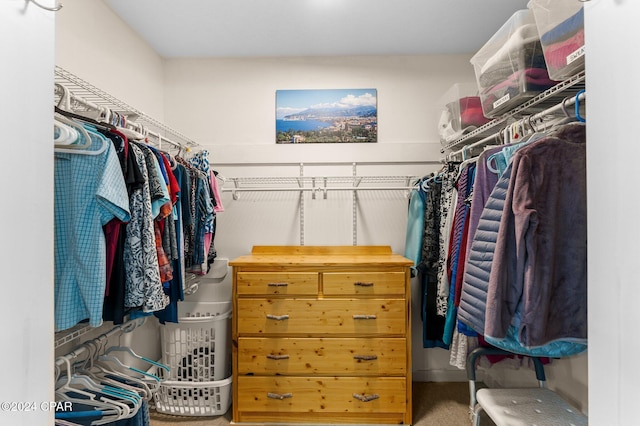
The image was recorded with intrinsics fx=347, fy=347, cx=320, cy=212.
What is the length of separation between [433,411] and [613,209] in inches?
81.0

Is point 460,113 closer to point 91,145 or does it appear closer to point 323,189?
point 323,189

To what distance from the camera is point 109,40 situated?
6.88 ft

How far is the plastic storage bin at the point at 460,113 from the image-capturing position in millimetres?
2152

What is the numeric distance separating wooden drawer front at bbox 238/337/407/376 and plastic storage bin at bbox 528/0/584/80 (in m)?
1.58

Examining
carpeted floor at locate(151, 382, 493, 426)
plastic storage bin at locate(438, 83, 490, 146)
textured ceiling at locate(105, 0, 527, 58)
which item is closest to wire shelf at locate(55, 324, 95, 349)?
carpeted floor at locate(151, 382, 493, 426)

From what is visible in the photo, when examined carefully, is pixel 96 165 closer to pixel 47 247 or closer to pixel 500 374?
pixel 47 247

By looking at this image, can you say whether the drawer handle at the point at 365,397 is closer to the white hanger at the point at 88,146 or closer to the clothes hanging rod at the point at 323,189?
the clothes hanging rod at the point at 323,189

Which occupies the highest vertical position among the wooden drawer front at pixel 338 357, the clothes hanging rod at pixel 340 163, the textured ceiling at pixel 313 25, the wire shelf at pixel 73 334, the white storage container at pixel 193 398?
the textured ceiling at pixel 313 25

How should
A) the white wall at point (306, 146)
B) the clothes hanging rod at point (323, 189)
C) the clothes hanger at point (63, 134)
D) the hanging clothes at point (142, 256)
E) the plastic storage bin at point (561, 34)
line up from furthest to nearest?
the white wall at point (306, 146) → the clothes hanging rod at point (323, 189) → the hanging clothes at point (142, 256) → the plastic storage bin at point (561, 34) → the clothes hanger at point (63, 134)

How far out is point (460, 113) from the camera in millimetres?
2229

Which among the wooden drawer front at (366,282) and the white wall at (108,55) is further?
the wooden drawer front at (366,282)

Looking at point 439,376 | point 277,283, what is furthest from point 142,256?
point 439,376

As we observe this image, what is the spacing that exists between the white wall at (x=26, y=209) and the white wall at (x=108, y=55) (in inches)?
51.8

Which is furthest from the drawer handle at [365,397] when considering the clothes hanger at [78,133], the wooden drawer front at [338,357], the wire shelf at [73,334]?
the clothes hanger at [78,133]
